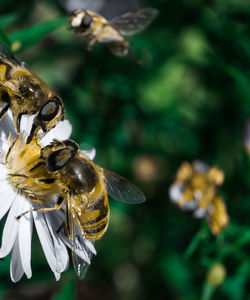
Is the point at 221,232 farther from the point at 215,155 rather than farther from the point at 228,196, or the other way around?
the point at 215,155

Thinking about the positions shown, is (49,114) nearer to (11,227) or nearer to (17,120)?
(17,120)

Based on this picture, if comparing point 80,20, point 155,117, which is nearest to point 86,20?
point 80,20

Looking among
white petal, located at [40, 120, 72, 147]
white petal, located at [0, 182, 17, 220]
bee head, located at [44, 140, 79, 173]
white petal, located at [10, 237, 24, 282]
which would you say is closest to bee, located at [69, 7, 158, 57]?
white petal, located at [40, 120, 72, 147]

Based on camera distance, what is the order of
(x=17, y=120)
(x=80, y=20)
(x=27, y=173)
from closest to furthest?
(x=17, y=120)
(x=27, y=173)
(x=80, y=20)

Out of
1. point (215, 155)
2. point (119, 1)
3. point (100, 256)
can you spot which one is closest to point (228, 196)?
point (215, 155)

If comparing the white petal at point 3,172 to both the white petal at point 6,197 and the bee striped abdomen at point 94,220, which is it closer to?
the white petal at point 6,197
